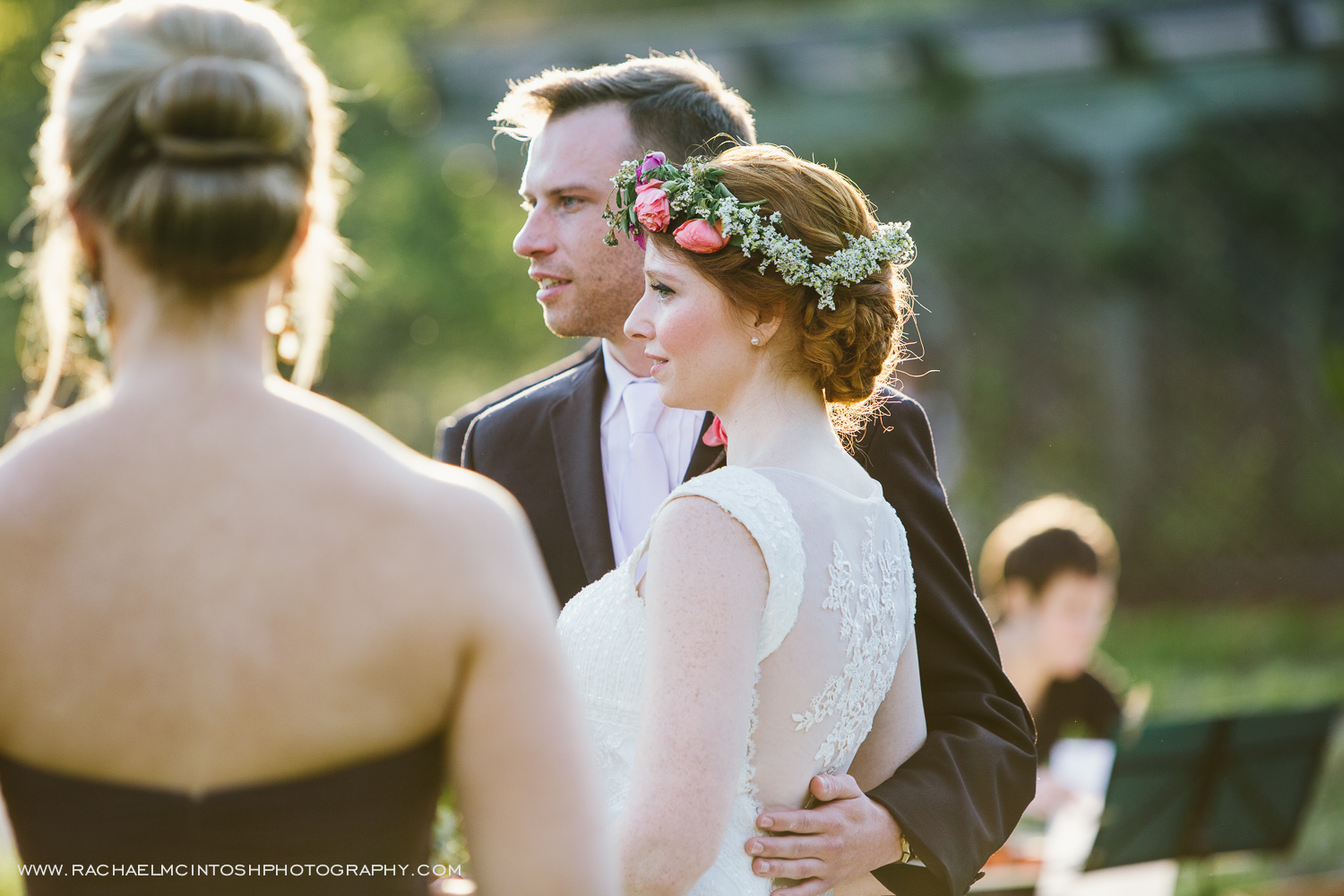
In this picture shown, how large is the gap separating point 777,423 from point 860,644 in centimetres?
38

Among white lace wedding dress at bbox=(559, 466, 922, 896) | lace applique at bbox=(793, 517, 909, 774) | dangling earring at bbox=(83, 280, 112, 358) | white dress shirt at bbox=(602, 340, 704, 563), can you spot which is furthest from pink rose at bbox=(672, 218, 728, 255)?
dangling earring at bbox=(83, 280, 112, 358)

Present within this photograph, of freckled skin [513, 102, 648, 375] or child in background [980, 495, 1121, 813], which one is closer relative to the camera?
freckled skin [513, 102, 648, 375]

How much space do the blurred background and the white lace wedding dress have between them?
8.68 metres

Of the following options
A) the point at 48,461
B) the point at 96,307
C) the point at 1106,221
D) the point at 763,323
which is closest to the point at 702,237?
the point at 763,323

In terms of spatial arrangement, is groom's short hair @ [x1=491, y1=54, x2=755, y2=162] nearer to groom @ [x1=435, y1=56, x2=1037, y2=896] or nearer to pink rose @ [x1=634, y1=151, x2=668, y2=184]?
groom @ [x1=435, y1=56, x2=1037, y2=896]

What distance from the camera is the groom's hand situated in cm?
199

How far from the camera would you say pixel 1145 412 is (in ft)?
36.4

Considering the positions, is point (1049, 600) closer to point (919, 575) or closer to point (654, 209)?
point (919, 575)

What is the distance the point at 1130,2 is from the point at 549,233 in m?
8.71

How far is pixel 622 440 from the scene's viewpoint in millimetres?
2922

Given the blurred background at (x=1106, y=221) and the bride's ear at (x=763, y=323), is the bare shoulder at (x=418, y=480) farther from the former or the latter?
the blurred background at (x=1106, y=221)

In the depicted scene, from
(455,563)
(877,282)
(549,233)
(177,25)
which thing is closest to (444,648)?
(455,563)

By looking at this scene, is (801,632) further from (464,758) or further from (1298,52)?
(1298,52)

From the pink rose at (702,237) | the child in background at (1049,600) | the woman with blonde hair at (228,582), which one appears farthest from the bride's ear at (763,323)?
the child in background at (1049,600)
